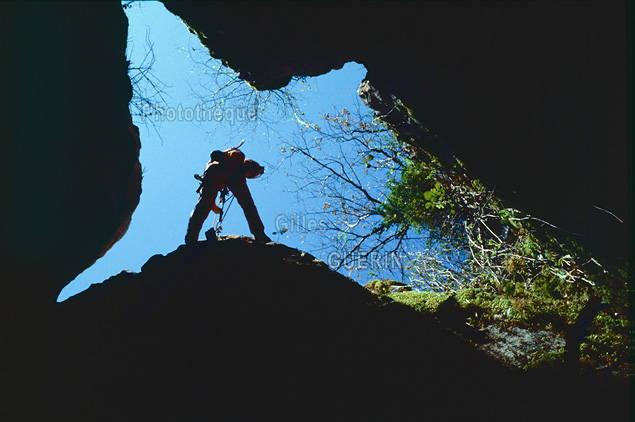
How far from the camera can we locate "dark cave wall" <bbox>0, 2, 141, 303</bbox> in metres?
2.88

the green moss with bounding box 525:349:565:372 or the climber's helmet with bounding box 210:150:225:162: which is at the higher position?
the climber's helmet with bounding box 210:150:225:162

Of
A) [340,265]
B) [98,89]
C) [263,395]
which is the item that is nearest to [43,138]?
[98,89]

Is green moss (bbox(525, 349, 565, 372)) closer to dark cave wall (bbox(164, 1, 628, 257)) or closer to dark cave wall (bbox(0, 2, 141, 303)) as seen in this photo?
dark cave wall (bbox(164, 1, 628, 257))

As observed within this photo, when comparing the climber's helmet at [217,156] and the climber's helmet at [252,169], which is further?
the climber's helmet at [252,169]

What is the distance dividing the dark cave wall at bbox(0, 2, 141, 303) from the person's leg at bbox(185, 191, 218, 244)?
1.14 m

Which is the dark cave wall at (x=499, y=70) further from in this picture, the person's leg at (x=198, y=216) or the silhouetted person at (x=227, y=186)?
the person's leg at (x=198, y=216)

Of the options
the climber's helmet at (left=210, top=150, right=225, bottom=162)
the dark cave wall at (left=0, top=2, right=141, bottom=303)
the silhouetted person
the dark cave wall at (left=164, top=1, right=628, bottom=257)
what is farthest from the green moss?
the dark cave wall at (left=0, top=2, right=141, bottom=303)

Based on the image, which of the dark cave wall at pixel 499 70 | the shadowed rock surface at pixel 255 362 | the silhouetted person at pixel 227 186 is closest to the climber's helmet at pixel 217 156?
the silhouetted person at pixel 227 186

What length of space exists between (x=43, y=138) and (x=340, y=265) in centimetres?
585

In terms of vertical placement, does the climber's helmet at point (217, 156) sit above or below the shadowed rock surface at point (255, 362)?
above

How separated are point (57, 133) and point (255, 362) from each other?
3.30 metres

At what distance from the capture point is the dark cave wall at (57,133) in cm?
288

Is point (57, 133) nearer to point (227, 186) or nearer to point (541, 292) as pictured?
point (227, 186)

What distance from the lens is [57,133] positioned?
10.8ft
